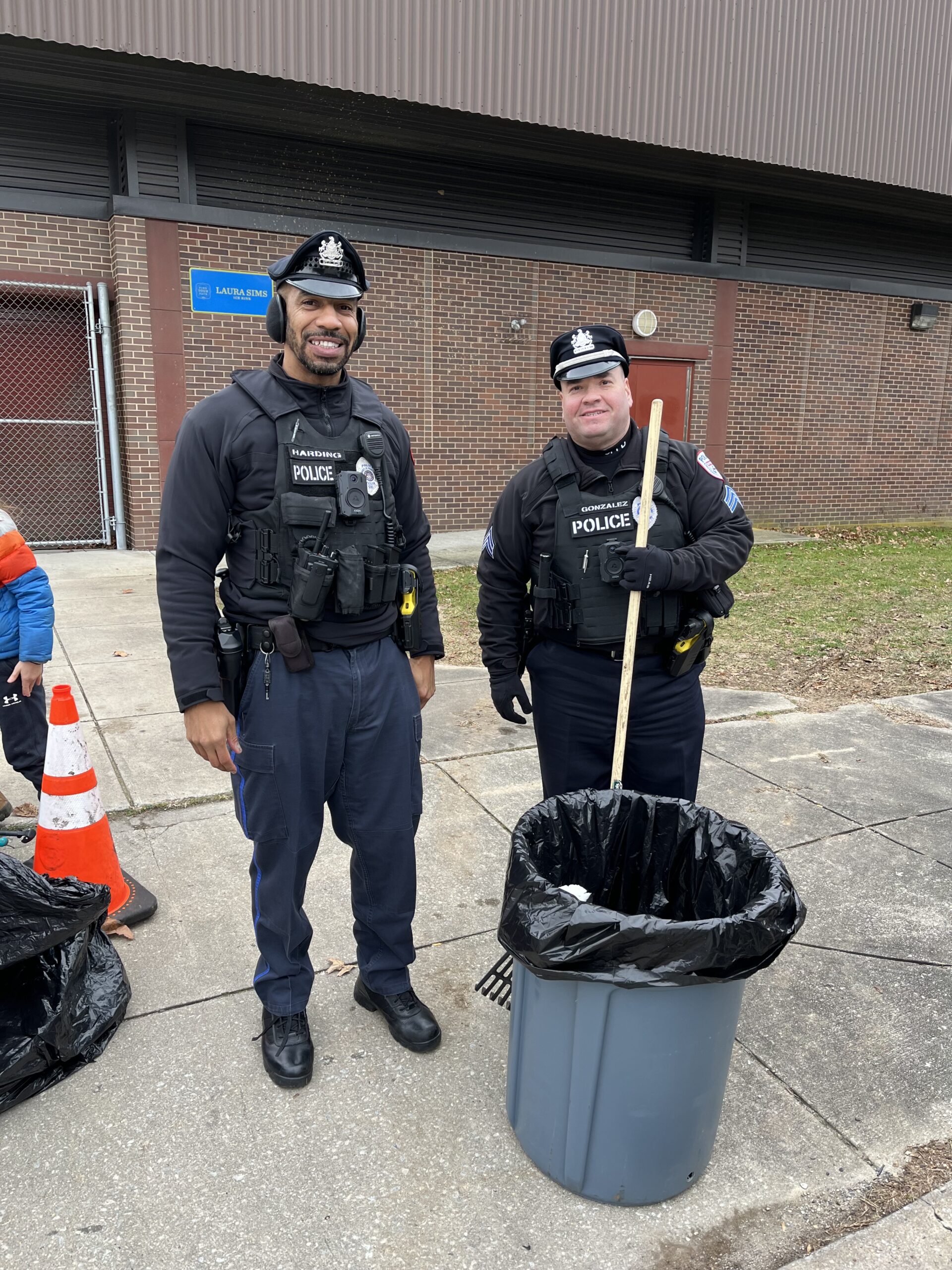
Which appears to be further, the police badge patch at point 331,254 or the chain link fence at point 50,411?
the chain link fence at point 50,411

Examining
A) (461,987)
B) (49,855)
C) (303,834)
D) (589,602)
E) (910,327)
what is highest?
(910,327)

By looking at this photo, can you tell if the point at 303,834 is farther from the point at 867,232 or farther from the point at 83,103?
the point at 867,232

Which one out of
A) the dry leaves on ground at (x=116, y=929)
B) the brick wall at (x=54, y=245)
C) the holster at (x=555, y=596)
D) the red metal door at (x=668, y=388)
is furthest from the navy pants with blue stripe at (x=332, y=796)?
the red metal door at (x=668, y=388)

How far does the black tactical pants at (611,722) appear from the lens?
2.72 meters

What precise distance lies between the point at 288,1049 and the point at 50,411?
31.4 ft

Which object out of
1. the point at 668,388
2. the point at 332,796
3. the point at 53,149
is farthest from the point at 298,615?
the point at 668,388

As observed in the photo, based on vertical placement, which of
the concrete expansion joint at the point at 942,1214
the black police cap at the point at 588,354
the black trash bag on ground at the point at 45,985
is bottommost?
the concrete expansion joint at the point at 942,1214

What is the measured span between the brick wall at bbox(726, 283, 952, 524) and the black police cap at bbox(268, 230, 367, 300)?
40.8ft

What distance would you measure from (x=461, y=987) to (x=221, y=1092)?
0.79 metres

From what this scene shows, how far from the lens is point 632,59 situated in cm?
1099

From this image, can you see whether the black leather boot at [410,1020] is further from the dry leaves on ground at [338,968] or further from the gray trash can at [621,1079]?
the gray trash can at [621,1079]

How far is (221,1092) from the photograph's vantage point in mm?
2316

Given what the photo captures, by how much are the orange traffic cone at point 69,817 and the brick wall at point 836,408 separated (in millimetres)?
12468

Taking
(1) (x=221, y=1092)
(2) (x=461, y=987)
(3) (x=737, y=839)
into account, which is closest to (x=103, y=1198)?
(1) (x=221, y=1092)
